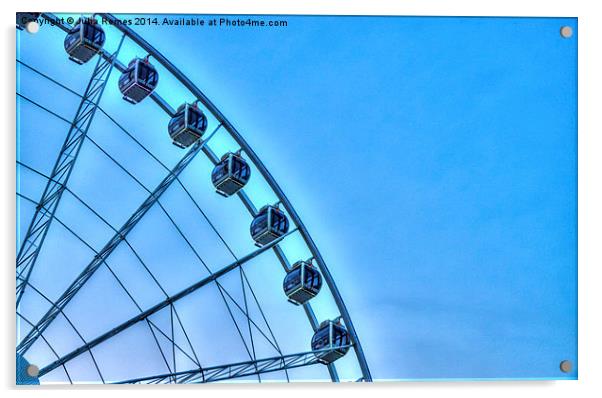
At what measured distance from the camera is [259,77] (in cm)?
870

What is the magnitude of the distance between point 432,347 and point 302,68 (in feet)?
8.33

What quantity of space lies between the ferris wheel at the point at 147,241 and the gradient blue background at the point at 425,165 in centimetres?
7

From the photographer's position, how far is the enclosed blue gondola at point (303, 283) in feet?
30.2

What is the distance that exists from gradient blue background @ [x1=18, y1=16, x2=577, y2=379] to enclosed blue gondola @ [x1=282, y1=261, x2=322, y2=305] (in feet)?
1.43

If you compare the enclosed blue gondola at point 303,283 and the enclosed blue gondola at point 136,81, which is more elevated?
the enclosed blue gondola at point 136,81

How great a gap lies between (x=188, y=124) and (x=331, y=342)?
2303 mm

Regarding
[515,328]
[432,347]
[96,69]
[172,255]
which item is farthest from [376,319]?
[96,69]

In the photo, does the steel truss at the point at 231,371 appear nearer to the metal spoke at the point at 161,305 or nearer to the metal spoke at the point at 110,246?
the metal spoke at the point at 161,305

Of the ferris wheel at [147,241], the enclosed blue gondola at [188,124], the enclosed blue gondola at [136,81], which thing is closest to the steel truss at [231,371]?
the ferris wheel at [147,241]

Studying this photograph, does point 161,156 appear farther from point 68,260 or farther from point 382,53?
point 382,53

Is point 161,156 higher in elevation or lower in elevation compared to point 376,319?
higher

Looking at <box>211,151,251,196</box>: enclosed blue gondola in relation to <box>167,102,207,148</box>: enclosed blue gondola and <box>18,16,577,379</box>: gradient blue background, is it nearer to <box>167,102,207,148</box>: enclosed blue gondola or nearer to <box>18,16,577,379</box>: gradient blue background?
<box>167,102,207,148</box>: enclosed blue gondola
